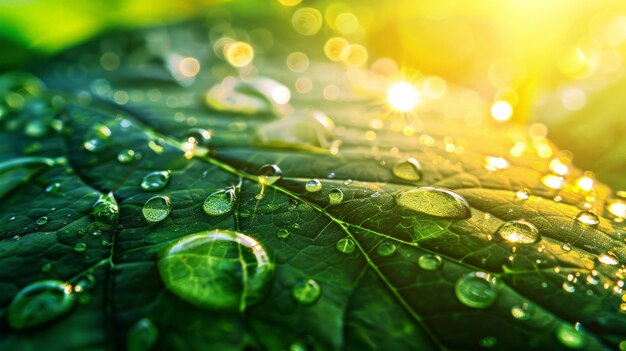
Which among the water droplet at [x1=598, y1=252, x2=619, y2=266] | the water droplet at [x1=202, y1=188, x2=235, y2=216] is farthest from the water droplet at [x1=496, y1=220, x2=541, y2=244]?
the water droplet at [x1=202, y1=188, x2=235, y2=216]

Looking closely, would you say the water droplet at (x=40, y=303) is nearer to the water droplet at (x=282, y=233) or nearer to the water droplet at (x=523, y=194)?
the water droplet at (x=282, y=233)

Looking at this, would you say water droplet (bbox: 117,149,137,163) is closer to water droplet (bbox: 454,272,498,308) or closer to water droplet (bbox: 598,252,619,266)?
water droplet (bbox: 454,272,498,308)

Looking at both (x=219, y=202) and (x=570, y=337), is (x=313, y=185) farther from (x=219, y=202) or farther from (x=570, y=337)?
(x=570, y=337)

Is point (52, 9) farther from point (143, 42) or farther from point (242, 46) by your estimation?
point (242, 46)

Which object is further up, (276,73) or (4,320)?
(276,73)

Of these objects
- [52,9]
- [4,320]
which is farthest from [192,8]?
[4,320]

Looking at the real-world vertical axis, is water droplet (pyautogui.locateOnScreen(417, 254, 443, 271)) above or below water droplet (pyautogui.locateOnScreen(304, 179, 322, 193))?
below
